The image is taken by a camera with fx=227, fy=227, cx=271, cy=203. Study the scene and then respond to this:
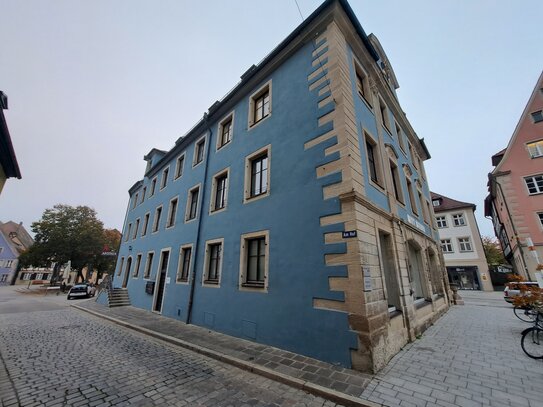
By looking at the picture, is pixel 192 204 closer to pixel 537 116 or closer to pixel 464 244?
pixel 537 116

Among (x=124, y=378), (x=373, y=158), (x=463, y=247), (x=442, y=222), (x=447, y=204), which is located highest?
(x=447, y=204)

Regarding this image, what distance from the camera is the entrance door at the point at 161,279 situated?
1317 cm

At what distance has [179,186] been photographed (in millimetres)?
14469

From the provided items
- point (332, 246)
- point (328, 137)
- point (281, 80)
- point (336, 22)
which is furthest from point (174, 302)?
point (336, 22)

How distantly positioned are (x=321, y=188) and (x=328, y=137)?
1563mm

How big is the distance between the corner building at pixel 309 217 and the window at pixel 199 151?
801 millimetres

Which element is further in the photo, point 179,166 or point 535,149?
point 535,149

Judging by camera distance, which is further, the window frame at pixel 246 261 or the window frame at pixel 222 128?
the window frame at pixel 222 128

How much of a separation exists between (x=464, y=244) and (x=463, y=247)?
0.39 metres

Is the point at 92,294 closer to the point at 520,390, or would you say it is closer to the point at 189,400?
the point at 189,400

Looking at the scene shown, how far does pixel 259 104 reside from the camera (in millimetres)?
10336

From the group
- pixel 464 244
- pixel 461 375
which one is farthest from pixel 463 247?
pixel 461 375

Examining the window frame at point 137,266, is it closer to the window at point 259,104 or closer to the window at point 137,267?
the window at point 137,267

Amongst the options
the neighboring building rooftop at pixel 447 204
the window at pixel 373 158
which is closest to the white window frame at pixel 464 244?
the neighboring building rooftop at pixel 447 204
